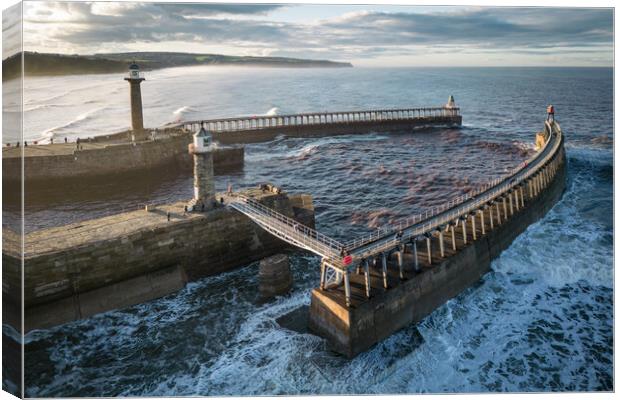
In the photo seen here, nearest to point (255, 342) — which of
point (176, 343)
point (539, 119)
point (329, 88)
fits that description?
point (176, 343)

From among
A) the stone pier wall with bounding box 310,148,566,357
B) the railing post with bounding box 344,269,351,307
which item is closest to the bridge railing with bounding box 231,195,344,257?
the railing post with bounding box 344,269,351,307

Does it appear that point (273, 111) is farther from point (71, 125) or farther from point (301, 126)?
point (71, 125)

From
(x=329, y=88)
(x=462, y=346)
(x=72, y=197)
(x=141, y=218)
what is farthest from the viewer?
(x=329, y=88)

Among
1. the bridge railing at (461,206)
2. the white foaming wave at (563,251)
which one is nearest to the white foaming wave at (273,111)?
the bridge railing at (461,206)

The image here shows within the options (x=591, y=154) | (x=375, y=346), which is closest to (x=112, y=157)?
(x=375, y=346)

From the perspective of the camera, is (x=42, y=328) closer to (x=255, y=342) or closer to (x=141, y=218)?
(x=141, y=218)

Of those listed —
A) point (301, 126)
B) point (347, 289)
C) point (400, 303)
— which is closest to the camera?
point (347, 289)
